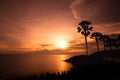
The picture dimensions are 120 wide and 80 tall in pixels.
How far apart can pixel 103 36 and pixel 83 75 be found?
6613 centimetres

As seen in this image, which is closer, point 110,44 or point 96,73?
point 96,73

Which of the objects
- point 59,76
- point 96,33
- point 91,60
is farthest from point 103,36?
point 59,76

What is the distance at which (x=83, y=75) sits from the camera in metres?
16.5

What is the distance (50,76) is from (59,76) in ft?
3.45

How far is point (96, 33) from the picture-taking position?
7544 centimetres

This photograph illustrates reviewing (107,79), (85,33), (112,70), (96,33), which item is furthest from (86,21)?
(107,79)

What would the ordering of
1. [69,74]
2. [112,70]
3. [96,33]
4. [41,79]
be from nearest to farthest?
[41,79], [69,74], [112,70], [96,33]

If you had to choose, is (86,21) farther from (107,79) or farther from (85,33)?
(107,79)

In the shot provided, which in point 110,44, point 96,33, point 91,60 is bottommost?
point 91,60

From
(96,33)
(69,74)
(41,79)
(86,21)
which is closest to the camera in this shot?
(41,79)

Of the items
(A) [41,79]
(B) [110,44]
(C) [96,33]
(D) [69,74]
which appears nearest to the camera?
(A) [41,79]

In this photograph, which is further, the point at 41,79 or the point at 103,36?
the point at 103,36

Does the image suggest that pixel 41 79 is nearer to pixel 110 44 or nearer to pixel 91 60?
pixel 91 60

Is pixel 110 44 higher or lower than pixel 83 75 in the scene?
higher
